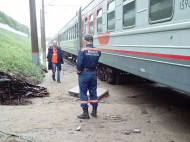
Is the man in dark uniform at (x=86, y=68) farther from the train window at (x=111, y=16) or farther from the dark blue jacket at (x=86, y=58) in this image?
the train window at (x=111, y=16)

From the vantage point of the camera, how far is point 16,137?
12.0 feet

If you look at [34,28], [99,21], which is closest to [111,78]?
[99,21]

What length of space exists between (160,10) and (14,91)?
13.6 feet

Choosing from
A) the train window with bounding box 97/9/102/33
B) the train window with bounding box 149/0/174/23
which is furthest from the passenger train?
the train window with bounding box 97/9/102/33

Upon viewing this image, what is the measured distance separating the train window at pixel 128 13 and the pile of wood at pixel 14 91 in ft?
9.85

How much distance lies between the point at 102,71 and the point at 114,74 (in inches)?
41.7

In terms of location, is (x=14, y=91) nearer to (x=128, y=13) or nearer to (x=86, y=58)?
(x=86, y=58)

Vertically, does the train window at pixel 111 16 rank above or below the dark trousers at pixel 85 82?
above

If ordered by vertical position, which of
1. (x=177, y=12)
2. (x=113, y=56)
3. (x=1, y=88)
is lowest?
(x=1, y=88)

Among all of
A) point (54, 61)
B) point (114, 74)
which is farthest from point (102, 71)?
point (54, 61)

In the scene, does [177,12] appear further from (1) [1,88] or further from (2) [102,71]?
(2) [102,71]

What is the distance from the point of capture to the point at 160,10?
443cm

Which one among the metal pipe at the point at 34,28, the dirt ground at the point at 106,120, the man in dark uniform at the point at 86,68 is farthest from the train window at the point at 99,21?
the metal pipe at the point at 34,28

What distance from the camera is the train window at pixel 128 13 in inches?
222
